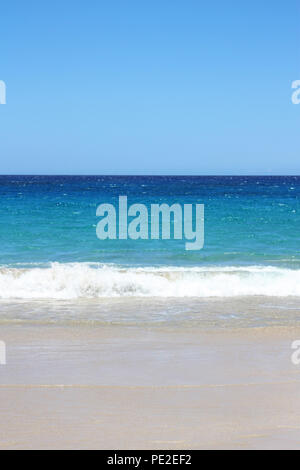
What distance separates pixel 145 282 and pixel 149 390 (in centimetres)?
844

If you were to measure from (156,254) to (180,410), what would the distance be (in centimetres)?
1516

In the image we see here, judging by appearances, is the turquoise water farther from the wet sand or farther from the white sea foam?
the wet sand

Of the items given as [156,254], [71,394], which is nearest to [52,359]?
[71,394]

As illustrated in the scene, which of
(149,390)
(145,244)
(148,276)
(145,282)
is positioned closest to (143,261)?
(145,244)

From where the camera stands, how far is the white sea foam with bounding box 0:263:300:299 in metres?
13.7

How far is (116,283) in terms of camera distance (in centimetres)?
1420

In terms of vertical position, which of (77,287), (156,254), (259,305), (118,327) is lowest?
(118,327)

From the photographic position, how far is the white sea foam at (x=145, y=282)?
13.7 m

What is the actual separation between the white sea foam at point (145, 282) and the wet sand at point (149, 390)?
4.25 metres

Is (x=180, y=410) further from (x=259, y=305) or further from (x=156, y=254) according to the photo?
(x=156, y=254)

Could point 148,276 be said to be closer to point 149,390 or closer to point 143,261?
point 143,261

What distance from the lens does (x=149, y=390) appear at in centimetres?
649

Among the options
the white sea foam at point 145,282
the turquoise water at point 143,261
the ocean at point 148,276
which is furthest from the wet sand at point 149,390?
the turquoise water at point 143,261

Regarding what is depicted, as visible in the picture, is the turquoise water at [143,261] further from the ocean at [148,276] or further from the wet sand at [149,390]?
the wet sand at [149,390]
